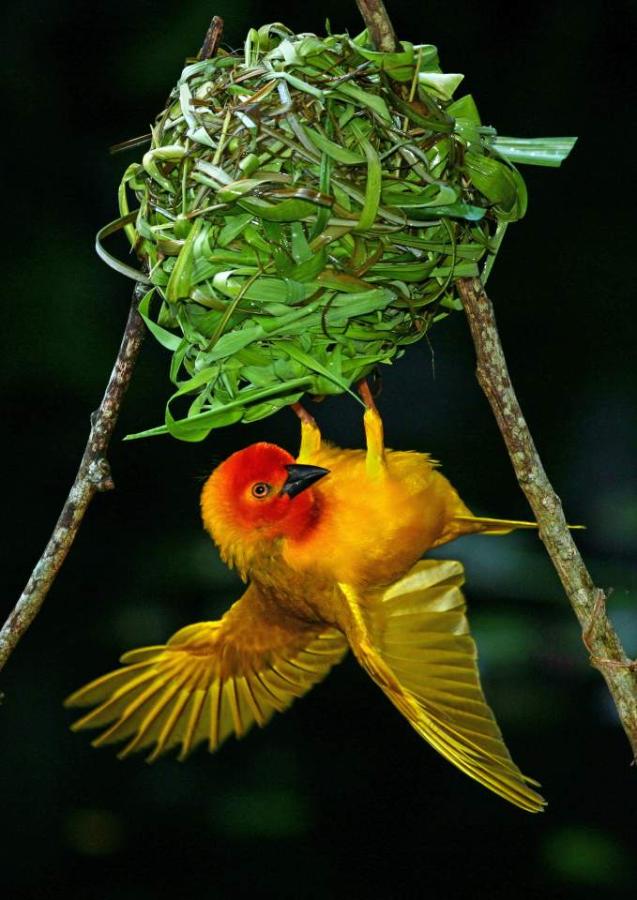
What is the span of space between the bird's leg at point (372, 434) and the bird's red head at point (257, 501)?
0.10m

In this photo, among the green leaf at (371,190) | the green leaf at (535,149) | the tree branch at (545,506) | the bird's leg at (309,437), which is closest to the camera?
the green leaf at (371,190)

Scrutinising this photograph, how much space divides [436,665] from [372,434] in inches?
15.8

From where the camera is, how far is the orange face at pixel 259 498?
2162 mm

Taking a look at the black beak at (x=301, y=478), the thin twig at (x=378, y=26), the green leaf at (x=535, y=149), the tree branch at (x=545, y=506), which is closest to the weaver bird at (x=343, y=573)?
the black beak at (x=301, y=478)

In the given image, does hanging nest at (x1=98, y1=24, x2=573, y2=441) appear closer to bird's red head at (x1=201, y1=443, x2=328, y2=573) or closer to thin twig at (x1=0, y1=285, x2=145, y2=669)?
thin twig at (x1=0, y1=285, x2=145, y2=669)

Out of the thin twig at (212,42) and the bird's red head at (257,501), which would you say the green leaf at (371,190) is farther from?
the bird's red head at (257,501)

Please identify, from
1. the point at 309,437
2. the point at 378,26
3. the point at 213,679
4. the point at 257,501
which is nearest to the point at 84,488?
the point at 257,501

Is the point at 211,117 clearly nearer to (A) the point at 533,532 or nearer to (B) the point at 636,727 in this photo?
(B) the point at 636,727

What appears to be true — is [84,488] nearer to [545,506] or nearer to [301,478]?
[301,478]

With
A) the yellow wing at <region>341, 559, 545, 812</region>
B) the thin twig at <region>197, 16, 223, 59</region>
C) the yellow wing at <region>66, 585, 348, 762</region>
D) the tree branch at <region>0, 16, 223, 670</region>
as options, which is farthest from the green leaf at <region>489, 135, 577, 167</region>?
the yellow wing at <region>66, 585, 348, 762</region>

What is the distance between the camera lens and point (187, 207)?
1.62m

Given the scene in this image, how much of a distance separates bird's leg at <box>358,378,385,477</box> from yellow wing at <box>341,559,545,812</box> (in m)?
0.21

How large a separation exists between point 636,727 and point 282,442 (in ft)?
4.30

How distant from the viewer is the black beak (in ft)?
7.05
